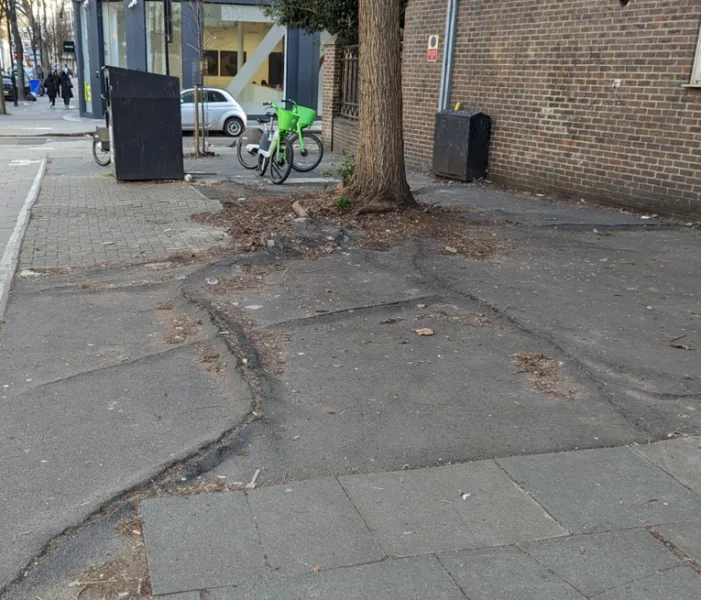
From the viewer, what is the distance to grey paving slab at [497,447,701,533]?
3.22m

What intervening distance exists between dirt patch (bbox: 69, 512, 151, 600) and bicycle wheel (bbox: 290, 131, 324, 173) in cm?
1171

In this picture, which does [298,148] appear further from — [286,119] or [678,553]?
[678,553]

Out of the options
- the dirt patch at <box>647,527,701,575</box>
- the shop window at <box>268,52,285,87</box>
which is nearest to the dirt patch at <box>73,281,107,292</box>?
the dirt patch at <box>647,527,701,575</box>

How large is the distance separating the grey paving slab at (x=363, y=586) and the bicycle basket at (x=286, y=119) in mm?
10604

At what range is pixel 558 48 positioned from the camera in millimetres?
11438

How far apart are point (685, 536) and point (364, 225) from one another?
6120mm

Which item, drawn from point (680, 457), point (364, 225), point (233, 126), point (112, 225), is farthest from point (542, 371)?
point (233, 126)

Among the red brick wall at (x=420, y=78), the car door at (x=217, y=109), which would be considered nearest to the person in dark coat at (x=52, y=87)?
the car door at (x=217, y=109)

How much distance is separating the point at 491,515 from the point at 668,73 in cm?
843

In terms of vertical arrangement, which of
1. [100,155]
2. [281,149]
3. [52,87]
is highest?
[52,87]

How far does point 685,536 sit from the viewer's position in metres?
3.09

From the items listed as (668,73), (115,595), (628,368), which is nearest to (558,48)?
(668,73)

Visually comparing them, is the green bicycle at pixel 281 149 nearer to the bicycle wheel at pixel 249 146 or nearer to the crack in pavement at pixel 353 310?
the bicycle wheel at pixel 249 146

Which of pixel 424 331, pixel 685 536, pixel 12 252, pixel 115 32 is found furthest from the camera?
pixel 115 32
